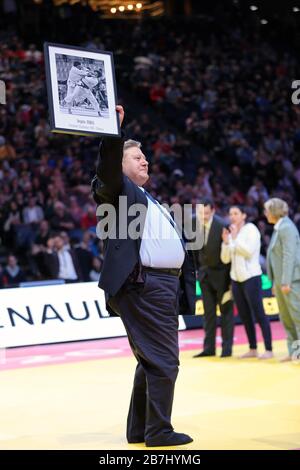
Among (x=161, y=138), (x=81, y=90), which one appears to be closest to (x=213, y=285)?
(x=81, y=90)

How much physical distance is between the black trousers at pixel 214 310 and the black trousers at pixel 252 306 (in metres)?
0.18

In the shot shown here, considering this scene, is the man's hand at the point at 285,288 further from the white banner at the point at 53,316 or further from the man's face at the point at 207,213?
the white banner at the point at 53,316

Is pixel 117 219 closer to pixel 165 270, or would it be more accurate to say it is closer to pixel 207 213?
pixel 165 270

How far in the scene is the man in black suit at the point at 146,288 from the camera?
20.4 feet

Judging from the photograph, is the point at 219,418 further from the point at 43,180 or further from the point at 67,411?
the point at 43,180

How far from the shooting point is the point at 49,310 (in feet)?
42.5

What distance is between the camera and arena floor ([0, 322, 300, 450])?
260 inches

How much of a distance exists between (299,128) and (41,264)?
1080 cm

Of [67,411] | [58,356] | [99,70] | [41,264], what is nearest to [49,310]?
[58,356]

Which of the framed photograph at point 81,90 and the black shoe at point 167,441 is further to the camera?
the black shoe at point 167,441

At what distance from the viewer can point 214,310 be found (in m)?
11.7

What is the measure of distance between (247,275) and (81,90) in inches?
229

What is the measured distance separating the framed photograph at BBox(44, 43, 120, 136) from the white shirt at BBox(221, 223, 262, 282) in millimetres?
5540

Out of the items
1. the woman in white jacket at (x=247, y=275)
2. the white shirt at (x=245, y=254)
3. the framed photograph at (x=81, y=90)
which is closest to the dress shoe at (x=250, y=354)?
the woman in white jacket at (x=247, y=275)
